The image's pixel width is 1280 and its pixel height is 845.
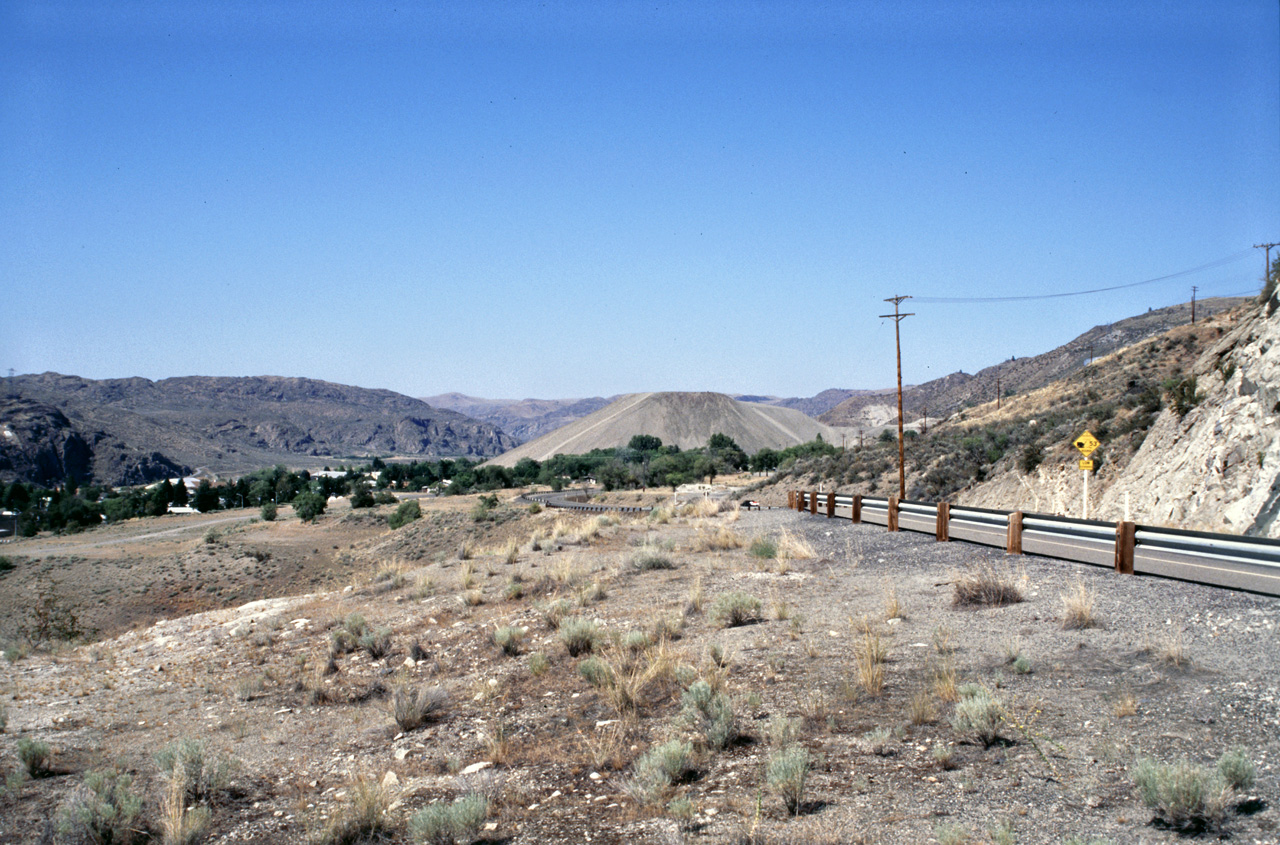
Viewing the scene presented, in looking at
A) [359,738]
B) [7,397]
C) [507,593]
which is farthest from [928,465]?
[7,397]

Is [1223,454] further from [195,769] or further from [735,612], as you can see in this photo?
[195,769]

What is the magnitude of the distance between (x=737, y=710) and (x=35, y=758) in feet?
24.8

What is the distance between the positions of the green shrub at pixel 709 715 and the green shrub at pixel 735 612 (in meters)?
3.35

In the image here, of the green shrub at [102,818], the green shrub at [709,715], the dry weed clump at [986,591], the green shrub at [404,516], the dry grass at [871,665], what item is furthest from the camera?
the green shrub at [404,516]

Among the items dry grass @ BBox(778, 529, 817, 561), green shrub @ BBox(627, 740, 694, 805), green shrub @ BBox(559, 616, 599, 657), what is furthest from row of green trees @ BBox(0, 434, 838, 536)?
green shrub @ BBox(627, 740, 694, 805)

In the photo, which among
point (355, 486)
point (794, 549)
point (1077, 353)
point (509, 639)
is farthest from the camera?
point (1077, 353)

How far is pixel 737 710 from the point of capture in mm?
7730

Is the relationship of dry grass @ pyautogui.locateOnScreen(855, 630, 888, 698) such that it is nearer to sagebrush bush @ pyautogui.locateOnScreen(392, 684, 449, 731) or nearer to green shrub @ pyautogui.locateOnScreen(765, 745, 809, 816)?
green shrub @ pyautogui.locateOnScreen(765, 745, 809, 816)

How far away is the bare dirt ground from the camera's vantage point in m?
5.58

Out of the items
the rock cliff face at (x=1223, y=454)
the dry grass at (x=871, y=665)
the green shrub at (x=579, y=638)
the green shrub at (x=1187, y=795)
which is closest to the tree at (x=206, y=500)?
the green shrub at (x=579, y=638)

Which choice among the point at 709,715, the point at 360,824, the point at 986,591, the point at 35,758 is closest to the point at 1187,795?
the point at 709,715

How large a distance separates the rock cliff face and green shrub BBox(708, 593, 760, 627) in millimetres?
11479

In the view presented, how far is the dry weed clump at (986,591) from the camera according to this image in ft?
34.4

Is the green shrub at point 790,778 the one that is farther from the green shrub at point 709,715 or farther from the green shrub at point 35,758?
the green shrub at point 35,758
